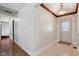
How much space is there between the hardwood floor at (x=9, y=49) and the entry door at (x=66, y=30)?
62 cm

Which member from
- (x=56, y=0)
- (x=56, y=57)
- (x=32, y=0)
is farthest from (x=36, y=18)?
(x=56, y=57)

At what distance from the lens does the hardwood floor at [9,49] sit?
1.41 meters

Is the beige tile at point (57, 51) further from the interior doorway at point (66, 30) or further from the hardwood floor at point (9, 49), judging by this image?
the hardwood floor at point (9, 49)

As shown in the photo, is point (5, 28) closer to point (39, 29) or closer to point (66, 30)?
point (39, 29)

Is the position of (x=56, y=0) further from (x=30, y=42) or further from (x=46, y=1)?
(x=30, y=42)

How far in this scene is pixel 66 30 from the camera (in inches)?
55.7

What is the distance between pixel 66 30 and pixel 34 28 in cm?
48

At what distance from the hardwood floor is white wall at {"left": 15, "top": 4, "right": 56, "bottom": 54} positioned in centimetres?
7

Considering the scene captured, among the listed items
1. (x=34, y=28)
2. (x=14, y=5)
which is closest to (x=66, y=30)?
(x=34, y=28)

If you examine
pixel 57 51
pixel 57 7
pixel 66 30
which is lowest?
pixel 57 51

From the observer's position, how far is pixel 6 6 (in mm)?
1384

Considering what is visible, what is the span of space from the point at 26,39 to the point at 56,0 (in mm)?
736

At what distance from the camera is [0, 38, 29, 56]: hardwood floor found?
1413 mm

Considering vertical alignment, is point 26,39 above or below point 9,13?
below
